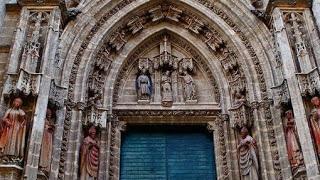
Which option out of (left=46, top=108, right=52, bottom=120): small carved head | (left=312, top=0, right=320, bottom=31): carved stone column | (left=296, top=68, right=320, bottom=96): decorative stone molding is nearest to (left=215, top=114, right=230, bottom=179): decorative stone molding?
(left=296, top=68, right=320, bottom=96): decorative stone molding

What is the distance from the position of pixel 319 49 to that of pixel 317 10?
128cm

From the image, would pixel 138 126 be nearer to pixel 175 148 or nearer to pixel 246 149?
pixel 175 148

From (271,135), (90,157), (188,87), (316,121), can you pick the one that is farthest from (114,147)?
(316,121)

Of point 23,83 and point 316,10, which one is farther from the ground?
point 316,10

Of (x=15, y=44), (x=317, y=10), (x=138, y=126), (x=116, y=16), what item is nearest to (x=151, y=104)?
(x=138, y=126)

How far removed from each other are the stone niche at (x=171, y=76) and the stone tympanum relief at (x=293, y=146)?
254cm

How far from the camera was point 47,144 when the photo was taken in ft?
33.8

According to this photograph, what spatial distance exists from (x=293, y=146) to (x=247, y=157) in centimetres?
120

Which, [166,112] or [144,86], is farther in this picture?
[144,86]

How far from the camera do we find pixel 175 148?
12.6 m

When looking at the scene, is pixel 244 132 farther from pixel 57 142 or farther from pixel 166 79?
pixel 57 142

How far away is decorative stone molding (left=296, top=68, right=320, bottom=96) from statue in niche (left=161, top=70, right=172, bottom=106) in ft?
11.8

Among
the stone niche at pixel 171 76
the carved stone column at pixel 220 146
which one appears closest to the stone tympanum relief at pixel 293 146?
the carved stone column at pixel 220 146

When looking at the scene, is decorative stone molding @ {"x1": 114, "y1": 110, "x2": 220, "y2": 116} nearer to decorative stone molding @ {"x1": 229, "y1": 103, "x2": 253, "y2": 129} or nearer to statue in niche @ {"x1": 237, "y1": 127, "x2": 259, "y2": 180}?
decorative stone molding @ {"x1": 229, "y1": 103, "x2": 253, "y2": 129}
